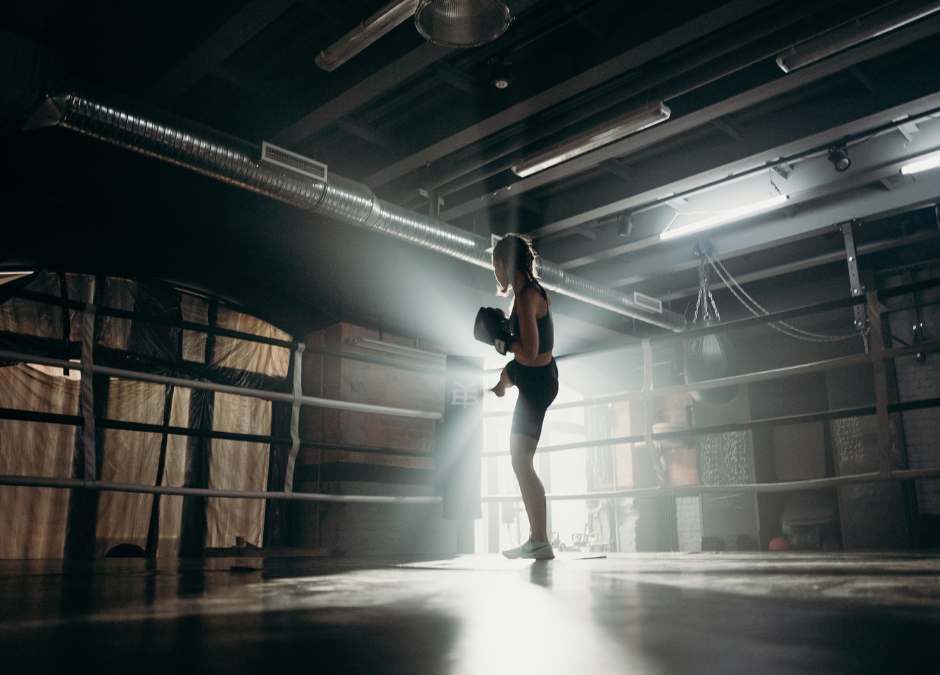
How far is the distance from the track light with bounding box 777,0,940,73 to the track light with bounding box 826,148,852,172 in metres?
1.62

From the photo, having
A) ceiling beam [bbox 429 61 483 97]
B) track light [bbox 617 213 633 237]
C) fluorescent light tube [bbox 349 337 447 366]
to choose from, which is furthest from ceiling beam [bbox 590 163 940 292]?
ceiling beam [bbox 429 61 483 97]

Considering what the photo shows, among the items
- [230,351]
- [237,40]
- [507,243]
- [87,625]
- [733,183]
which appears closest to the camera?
[87,625]

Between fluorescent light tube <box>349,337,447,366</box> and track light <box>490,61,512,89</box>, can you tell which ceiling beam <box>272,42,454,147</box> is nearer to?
track light <box>490,61,512,89</box>

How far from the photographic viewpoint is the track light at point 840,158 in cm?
508

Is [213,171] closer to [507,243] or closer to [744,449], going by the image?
[507,243]

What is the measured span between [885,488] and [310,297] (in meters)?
6.00

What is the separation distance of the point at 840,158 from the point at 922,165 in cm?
70

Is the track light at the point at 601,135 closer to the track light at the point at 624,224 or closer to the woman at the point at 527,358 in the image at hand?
the track light at the point at 624,224

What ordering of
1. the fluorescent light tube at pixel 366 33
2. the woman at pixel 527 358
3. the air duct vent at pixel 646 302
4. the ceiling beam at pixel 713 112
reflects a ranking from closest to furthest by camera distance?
the woman at pixel 527 358
the fluorescent light tube at pixel 366 33
the ceiling beam at pixel 713 112
the air duct vent at pixel 646 302

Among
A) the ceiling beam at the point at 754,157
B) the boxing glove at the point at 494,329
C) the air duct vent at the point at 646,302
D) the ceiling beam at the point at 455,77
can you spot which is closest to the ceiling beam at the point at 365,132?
the ceiling beam at the point at 455,77

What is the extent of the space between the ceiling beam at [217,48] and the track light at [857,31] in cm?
270

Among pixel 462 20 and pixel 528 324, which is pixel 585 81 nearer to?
pixel 462 20

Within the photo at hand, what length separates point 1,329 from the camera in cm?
501

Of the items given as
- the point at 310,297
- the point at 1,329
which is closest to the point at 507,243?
the point at 310,297
